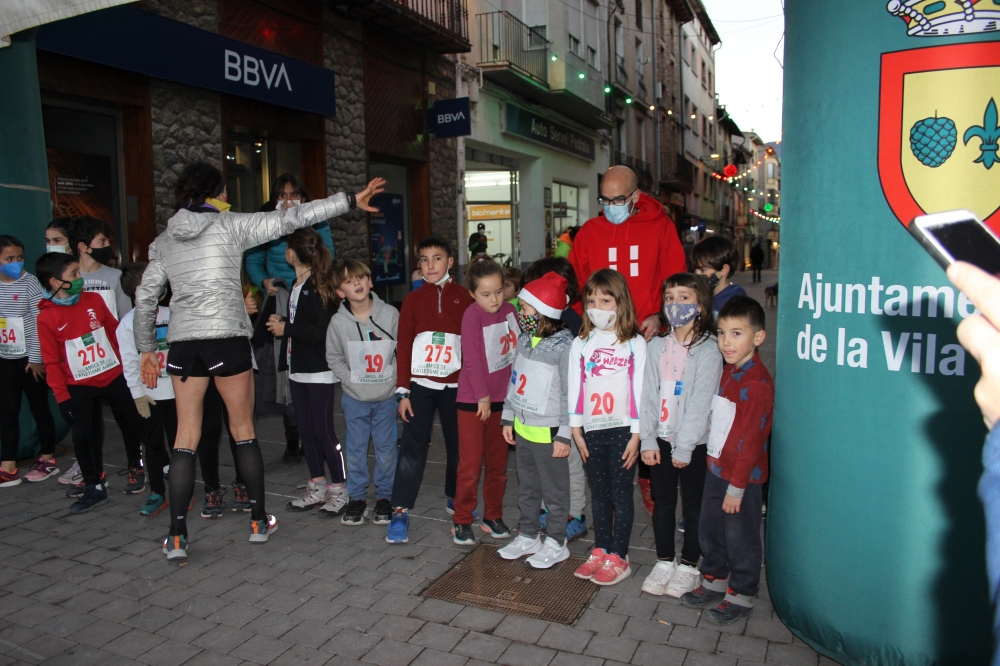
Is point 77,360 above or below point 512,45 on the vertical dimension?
below

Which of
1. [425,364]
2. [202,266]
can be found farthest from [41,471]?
[425,364]

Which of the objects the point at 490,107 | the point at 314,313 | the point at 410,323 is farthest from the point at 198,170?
the point at 490,107

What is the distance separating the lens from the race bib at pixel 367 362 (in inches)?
185

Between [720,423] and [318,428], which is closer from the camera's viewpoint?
[720,423]

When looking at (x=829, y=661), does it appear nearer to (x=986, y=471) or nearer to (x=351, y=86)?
(x=986, y=471)

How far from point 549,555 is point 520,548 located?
204 millimetres

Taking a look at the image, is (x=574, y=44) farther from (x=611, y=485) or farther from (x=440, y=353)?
(x=611, y=485)

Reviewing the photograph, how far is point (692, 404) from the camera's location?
357 centimetres

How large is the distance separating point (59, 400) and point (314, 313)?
6.27 feet

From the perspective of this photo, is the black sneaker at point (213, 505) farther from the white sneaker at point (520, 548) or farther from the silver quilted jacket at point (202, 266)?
the white sneaker at point (520, 548)

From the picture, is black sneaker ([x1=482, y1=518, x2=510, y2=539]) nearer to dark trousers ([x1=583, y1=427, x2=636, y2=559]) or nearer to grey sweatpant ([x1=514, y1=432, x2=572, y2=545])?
grey sweatpant ([x1=514, y1=432, x2=572, y2=545])

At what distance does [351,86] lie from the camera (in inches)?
470

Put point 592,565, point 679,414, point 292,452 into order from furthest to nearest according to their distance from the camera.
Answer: point 292,452 → point 592,565 → point 679,414

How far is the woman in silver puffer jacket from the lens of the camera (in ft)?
13.4
